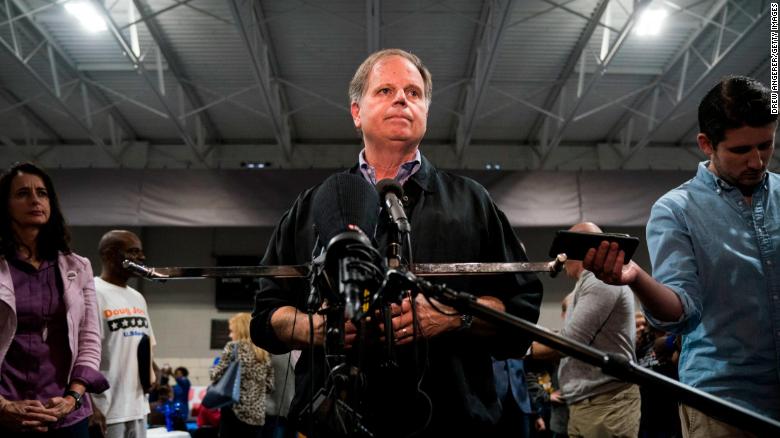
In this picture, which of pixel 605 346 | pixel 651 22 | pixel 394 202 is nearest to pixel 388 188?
pixel 394 202

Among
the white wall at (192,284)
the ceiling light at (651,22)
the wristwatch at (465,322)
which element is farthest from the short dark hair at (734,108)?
the white wall at (192,284)

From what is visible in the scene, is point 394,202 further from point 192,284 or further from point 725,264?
point 192,284

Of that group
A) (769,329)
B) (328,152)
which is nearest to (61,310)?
(769,329)

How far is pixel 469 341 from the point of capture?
5.24 ft

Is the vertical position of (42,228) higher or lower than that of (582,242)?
higher

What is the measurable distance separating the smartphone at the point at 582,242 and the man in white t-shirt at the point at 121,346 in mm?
2853

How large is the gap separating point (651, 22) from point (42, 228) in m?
8.56

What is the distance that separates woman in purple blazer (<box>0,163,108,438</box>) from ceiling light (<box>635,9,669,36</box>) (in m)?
7.88

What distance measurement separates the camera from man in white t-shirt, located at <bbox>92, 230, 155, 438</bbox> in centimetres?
357

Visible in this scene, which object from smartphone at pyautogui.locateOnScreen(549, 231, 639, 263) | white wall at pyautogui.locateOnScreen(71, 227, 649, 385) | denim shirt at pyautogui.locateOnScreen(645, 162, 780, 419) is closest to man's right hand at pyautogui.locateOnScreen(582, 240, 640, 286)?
smartphone at pyautogui.locateOnScreen(549, 231, 639, 263)

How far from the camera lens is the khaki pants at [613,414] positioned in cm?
351

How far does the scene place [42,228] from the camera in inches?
105

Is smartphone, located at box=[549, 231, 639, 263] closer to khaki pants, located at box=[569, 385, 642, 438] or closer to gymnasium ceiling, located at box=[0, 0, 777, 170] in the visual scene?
khaki pants, located at box=[569, 385, 642, 438]

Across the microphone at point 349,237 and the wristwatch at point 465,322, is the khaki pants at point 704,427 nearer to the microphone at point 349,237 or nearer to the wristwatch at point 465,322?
the wristwatch at point 465,322
